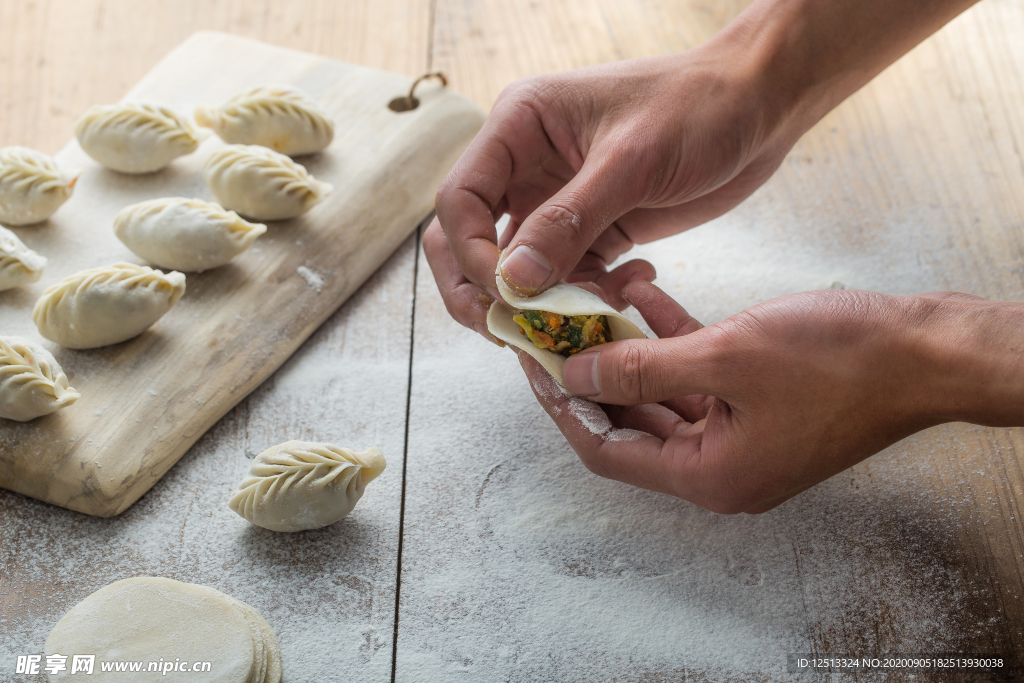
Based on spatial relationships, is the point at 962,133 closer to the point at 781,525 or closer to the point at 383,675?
the point at 781,525

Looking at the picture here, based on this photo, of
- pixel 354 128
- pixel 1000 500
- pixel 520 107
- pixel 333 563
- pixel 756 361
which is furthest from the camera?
pixel 354 128

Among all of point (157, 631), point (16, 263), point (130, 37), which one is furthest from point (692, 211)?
point (130, 37)

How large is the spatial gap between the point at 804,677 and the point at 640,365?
64cm

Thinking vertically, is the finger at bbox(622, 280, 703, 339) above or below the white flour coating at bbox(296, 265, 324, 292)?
below

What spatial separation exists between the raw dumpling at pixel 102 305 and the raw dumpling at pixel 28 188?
341mm

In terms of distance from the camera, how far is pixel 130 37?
2.83m

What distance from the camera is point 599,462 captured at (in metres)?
1.55

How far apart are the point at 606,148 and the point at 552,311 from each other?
0.41 metres

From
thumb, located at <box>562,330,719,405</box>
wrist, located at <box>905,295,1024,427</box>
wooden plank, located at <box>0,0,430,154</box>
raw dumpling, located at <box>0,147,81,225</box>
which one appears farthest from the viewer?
wooden plank, located at <box>0,0,430,154</box>

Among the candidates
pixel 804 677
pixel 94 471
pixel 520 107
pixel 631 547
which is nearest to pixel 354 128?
pixel 520 107

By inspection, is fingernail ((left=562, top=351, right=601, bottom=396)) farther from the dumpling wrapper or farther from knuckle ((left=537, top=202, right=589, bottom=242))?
knuckle ((left=537, top=202, right=589, bottom=242))

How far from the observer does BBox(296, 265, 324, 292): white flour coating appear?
1.99 m

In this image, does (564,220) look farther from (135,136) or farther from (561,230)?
(135,136)

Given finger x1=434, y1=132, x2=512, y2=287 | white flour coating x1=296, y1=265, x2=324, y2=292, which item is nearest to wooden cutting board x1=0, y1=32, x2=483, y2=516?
white flour coating x1=296, y1=265, x2=324, y2=292
